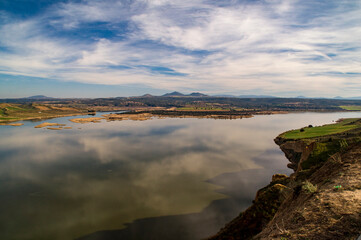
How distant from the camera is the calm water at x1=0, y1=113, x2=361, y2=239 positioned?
588 inches

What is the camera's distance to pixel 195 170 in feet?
85.4

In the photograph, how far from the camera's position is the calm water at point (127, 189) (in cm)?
1494

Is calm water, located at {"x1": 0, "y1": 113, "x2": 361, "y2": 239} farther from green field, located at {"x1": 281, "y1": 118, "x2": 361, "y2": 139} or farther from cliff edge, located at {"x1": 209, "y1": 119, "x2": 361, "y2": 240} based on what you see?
green field, located at {"x1": 281, "y1": 118, "x2": 361, "y2": 139}

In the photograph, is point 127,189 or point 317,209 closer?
point 317,209

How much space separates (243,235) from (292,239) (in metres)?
5.89

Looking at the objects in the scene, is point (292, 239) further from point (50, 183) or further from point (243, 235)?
point (50, 183)

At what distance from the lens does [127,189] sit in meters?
20.7

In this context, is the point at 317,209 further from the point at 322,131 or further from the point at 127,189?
the point at 322,131

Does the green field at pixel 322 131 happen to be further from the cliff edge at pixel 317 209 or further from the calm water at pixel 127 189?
the cliff edge at pixel 317 209

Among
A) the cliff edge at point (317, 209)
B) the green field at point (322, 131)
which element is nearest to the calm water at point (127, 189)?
the cliff edge at point (317, 209)

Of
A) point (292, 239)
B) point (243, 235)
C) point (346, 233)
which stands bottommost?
point (243, 235)

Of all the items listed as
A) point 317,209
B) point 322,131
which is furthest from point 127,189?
point 322,131

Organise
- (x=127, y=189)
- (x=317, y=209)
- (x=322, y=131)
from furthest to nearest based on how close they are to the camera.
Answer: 1. (x=322, y=131)
2. (x=127, y=189)
3. (x=317, y=209)

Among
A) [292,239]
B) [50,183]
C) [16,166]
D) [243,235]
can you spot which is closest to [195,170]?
[243,235]
